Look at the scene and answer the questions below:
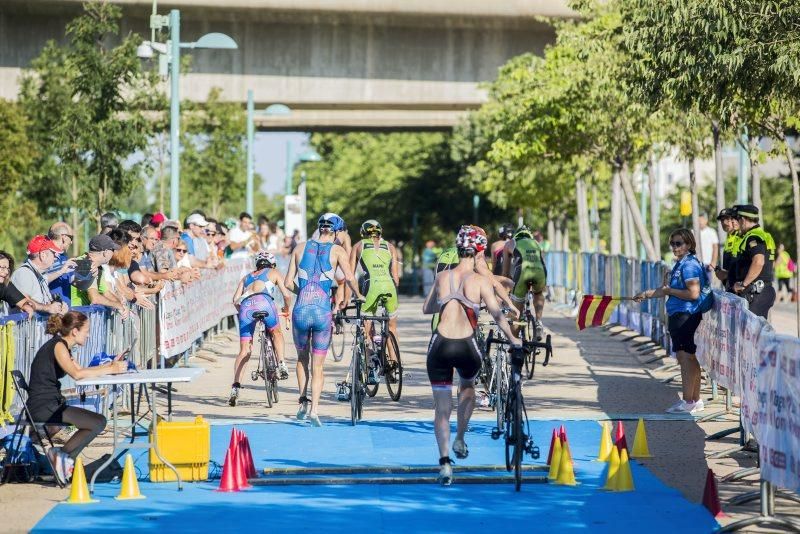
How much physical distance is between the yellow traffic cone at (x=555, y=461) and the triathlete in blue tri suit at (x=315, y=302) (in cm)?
364

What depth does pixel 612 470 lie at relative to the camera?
11758 millimetres

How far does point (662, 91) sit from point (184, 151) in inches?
1262

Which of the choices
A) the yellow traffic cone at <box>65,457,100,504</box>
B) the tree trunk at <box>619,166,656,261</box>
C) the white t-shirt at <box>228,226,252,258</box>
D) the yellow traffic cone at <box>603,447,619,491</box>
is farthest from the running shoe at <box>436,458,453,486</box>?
the white t-shirt at <box>228,226,252,258</box>

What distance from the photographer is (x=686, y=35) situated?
18.3m

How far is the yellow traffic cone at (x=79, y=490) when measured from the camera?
11164 millimetres

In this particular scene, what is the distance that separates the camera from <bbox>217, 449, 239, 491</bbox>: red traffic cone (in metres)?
11.7

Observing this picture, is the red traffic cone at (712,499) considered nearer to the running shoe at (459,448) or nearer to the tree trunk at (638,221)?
the running shoe at (459,448)

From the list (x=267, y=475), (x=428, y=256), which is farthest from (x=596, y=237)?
(x=267, y=475)

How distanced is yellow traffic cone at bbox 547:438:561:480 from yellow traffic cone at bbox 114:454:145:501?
3051mm

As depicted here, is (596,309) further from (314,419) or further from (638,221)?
(638,221)

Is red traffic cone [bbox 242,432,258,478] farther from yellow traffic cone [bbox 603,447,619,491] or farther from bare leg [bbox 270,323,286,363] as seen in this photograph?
bare leg [bbox 270,323,286,363]

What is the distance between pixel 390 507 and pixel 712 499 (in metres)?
2.13

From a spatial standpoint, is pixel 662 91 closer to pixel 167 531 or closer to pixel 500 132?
pixel 167 531

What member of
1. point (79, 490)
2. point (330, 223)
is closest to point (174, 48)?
point (330, 223)
